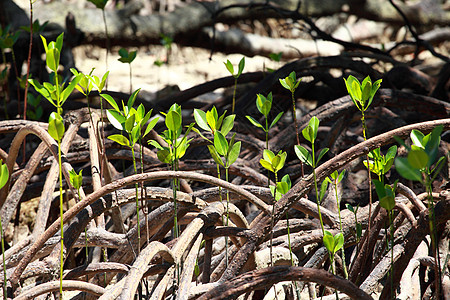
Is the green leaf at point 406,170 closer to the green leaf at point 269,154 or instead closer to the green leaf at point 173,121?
the green leaf at point 269,154

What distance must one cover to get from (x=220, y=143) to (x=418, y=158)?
14.7 inches

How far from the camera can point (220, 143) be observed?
912 millimetres

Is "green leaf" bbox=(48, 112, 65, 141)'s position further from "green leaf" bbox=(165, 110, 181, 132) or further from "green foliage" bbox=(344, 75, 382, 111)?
"green foliage" bbox=(344, 75, 382, 111)

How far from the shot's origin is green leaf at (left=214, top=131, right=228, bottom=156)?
2.97ft

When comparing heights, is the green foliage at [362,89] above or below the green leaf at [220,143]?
above

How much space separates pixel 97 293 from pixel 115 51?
130 inches

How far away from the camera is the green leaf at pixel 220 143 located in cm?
91

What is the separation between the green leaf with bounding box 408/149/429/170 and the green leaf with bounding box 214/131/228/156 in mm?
358

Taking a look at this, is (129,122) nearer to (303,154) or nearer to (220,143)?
(220,143)

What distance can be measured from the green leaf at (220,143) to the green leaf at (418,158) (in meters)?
0.36

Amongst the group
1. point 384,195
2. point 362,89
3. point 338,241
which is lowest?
point 338,241

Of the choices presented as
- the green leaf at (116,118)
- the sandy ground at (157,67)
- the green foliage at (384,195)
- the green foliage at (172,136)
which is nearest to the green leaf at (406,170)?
the green foliage at (384,195)

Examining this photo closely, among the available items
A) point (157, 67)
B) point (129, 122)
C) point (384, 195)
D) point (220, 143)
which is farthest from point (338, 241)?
point (157, 67)

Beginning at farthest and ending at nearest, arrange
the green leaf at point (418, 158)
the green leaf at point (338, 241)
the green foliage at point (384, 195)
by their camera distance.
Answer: the green leaf at point (338, 241) < the green foliage at point (384, 195) < the green leaf at point (418, 158)
